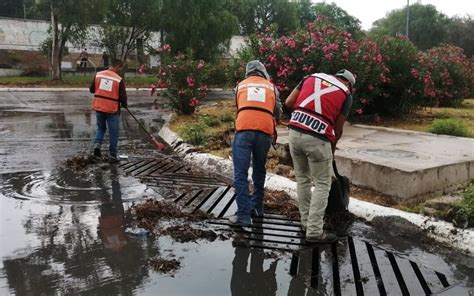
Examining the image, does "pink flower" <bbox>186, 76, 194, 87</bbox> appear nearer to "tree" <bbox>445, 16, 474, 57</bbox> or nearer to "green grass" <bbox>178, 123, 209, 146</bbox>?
"green grass" <bbox>178, 123, 209, 146</bbox>

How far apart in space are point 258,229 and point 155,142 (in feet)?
17.7

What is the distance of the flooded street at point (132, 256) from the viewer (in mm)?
3721

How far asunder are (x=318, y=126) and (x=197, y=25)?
27.0 metres

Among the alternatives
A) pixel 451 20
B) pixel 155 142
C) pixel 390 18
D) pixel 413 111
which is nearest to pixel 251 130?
pixel 155 142

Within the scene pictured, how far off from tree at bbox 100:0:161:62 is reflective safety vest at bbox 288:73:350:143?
25836 mm

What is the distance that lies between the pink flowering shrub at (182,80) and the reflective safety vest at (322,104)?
768cm

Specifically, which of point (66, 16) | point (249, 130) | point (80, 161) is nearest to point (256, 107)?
point (249, 130)

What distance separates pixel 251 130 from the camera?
4.96 metres

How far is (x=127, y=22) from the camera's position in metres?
30.1

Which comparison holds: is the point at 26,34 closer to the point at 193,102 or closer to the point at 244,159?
the point at 193,102

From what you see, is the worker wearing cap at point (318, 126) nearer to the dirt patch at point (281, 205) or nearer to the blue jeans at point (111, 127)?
the dirt patch at point (281, 205)

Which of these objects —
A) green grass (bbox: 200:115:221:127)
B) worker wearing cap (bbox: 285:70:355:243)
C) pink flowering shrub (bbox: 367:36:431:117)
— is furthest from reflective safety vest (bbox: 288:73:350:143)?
pink flowering shrub (bbox: 367:36:431:117)

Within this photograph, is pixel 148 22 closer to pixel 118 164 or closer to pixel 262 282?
pixel 118 164

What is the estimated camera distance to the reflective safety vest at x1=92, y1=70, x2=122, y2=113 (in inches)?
313
